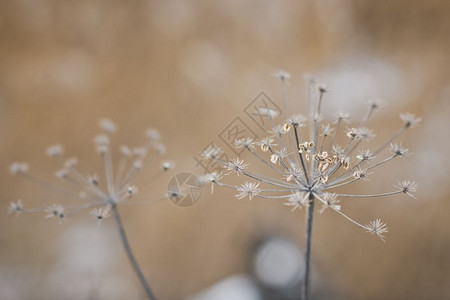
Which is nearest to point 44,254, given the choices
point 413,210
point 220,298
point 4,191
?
point 4,191

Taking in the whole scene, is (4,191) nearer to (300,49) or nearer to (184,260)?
(184,260)

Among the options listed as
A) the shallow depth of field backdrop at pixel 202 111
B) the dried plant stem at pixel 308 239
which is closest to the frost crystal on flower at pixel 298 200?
the dried plant stem at pixel 308 239

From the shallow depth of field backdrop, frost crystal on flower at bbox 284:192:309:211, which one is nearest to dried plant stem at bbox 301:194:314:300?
frost crystal on flower at bbox 284:192:309:211

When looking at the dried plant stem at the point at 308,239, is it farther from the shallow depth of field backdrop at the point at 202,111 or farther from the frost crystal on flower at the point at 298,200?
the shallow depth of field backdrop at the point at 202,111

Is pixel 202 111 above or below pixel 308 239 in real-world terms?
above

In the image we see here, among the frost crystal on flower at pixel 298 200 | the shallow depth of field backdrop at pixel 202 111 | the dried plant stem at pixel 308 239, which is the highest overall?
the shallow depth of field backdrop at pixel 202 111

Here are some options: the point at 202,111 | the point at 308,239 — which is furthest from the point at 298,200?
the point at 202,111

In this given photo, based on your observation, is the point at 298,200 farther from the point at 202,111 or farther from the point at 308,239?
the point at 202,111

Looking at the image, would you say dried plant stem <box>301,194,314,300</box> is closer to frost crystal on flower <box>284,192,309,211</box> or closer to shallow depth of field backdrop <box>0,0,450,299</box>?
frost crystal on flower <box>284,192,309,211</box>
